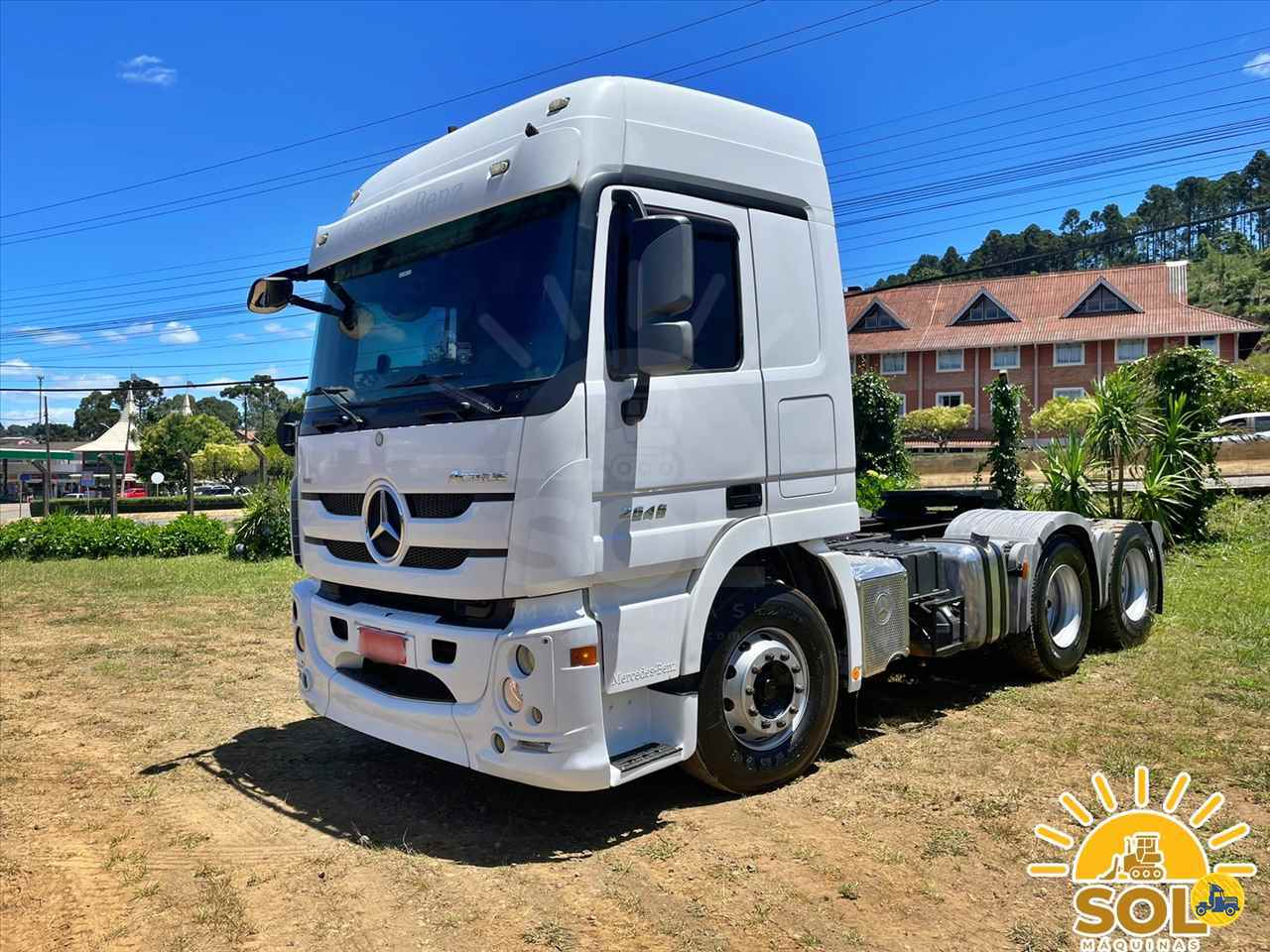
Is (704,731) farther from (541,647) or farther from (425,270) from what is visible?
(425,270)

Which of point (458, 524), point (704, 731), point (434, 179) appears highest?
point (434, 179)

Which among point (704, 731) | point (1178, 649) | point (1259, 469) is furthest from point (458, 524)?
point (1259, 469)

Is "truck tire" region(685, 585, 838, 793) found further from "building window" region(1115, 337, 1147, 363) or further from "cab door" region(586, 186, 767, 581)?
"building window" region(1115, 337, 1147, 363)

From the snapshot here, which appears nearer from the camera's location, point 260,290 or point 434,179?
point 434,179

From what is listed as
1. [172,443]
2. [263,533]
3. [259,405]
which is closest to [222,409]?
[259,405]

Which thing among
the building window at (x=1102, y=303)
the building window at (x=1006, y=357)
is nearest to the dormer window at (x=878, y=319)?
the building window at (x=1006, y=357)

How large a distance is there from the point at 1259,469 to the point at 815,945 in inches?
877

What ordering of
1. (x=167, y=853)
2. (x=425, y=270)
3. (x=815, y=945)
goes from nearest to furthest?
(x=815, y=945), (x=167, y=853), (x=425, y=270)

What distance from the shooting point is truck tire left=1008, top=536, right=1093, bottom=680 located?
676cm

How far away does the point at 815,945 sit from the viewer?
335 centimetres

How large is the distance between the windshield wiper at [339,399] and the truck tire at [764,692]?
1.97 m

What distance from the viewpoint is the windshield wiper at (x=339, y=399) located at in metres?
4.68

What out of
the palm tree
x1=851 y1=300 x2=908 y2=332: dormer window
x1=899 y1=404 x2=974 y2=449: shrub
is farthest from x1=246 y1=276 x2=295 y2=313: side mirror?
x1=851 y1=300 x2=908 y2=332: dormer window

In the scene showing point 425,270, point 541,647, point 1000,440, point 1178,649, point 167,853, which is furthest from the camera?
point 1000,440
